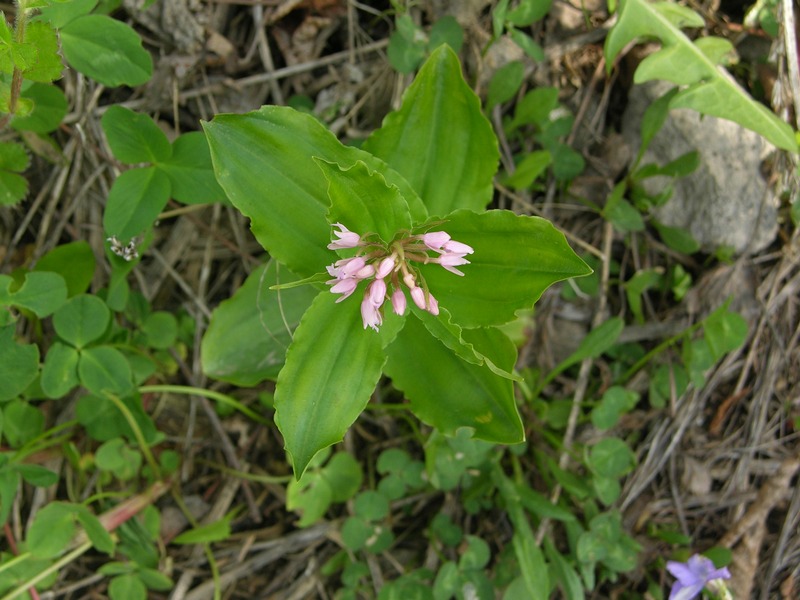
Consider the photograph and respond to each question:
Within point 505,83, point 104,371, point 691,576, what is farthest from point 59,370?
point 691,576

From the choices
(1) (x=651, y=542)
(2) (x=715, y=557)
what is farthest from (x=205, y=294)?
(2) (x=715, y=557)

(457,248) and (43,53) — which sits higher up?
(43,53)

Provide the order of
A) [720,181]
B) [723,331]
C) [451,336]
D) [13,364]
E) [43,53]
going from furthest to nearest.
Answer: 1. [720,181]
2. [723,331]
3. [13,364]
4. [43,53]
5. [451,336]

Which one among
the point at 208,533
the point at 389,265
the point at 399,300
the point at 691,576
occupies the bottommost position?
the point at 208,533

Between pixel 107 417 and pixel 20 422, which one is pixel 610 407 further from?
pixel 20 422

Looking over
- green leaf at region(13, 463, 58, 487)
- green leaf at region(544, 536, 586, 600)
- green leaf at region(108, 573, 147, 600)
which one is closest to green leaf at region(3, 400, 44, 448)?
green leaf at region(13, 463, 58, 487)

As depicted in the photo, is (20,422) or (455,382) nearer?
(455,382)

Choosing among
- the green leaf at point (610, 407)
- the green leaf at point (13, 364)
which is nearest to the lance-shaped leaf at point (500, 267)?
the green leaf at point (610, 407)
